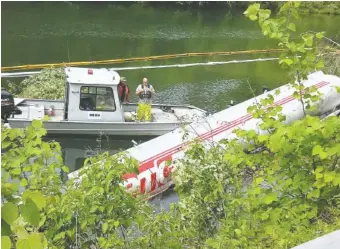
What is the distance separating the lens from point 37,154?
4.02 metres

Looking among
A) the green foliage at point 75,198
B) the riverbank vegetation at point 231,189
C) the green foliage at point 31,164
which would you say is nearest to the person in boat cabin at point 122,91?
the riverbank vegetation at point 231,189

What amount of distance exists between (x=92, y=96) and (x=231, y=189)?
24.1ft

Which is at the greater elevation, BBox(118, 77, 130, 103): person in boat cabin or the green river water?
the green river water

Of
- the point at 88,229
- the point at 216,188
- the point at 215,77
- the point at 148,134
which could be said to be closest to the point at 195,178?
the point at 216,188

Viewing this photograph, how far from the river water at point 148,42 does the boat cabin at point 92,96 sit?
611 mm

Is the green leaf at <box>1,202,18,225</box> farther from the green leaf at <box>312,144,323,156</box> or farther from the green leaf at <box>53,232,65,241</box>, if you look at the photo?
the green leaf at <box>53,232,65,241</box>

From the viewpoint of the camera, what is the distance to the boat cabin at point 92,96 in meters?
11.6

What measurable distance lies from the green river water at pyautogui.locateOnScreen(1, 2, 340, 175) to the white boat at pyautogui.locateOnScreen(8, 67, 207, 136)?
0.41 m

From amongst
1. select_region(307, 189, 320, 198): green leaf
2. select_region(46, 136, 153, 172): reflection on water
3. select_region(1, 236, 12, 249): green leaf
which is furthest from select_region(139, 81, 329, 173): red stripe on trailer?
select_region(1, 236, 12, 249): green leaf

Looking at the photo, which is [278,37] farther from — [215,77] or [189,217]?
[215,77]

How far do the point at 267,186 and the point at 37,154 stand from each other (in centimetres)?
173

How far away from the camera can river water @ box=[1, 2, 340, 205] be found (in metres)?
16.4

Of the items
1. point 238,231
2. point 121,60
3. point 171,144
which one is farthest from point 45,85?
point 238,231

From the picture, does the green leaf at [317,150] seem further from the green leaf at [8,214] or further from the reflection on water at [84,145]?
the reflection on water at [84,145]
